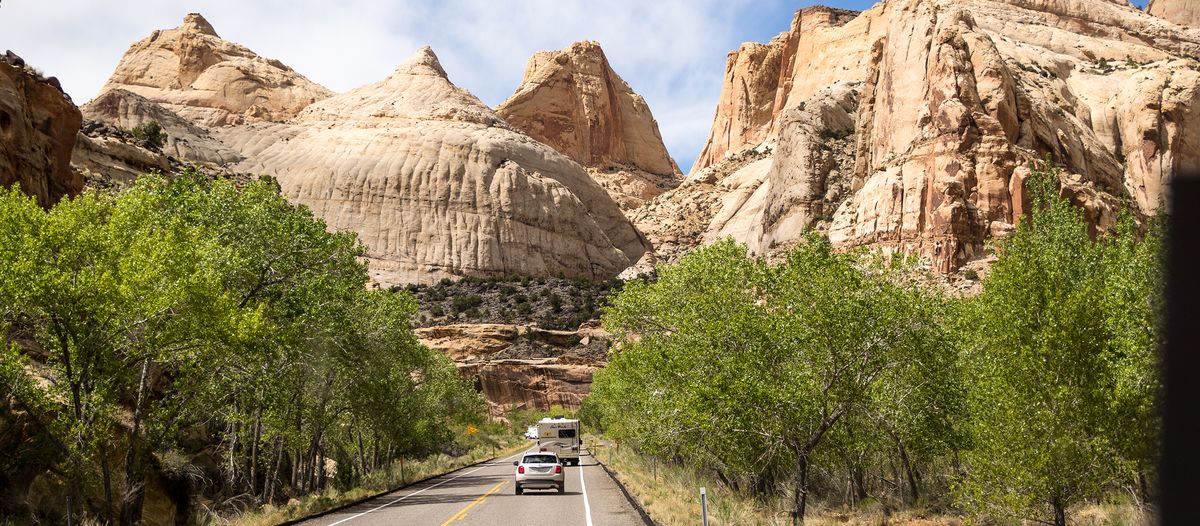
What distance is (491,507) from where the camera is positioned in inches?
960

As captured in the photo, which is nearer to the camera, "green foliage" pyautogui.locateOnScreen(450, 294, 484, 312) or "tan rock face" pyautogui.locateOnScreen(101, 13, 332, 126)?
"green foliage" pyautogui.locateOnScreen(450, 294, 484, 312)

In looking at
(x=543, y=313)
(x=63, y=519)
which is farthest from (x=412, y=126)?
(x=63, y=519)

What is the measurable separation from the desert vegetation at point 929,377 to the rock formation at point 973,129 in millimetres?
30948

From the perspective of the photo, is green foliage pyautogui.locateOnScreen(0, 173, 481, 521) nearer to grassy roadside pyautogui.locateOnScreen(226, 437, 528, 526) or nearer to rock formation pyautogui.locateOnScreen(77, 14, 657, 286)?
grassy roadside pyautogui.locateOnScreen(226, 437, 528, 526)

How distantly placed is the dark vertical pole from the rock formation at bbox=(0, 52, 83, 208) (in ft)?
114

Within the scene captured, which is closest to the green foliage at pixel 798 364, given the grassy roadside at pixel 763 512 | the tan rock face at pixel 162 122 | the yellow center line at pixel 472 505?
the grassy roadside at pixel 763 512

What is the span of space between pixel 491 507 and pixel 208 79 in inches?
6648

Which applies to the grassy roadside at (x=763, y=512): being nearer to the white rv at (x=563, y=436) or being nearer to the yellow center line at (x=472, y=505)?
the yellow center line at (x=472, y=505)

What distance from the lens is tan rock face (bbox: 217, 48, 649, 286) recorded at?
127 metres

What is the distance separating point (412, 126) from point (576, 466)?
10819cm

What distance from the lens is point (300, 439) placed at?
27109 mm

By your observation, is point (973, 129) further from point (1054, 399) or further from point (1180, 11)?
point (1180, 11)

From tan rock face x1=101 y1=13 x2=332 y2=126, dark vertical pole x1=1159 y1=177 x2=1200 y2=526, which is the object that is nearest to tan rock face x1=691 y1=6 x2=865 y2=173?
tan rock face x1=101 y1=13 x2=332 y2=126

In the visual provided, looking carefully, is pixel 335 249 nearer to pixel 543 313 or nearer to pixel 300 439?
pixel 300 439
